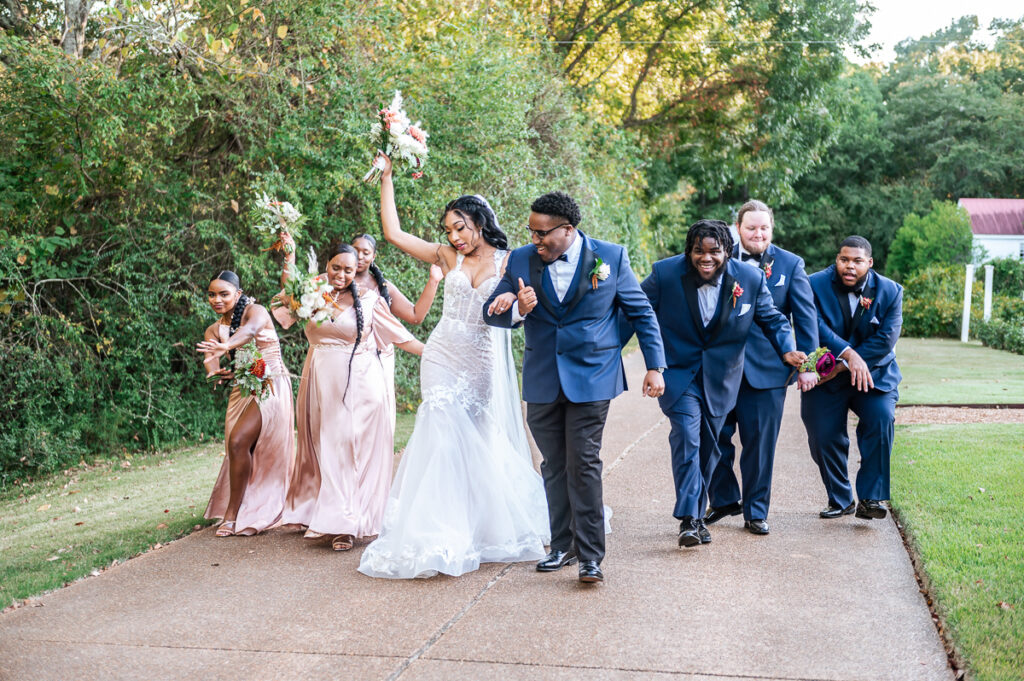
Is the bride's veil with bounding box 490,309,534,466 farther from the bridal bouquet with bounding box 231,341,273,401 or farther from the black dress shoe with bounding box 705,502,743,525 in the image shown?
the bridal bouquet with bounding box 231,341,273,401

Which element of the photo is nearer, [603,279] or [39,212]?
[603,279]

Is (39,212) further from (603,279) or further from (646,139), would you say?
(646,139)

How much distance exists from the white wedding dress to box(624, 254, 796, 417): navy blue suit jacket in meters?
1.08

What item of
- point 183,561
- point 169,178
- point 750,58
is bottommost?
point 183,561

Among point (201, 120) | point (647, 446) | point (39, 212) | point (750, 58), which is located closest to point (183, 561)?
point (647, 446)

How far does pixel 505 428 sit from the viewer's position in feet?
22.5

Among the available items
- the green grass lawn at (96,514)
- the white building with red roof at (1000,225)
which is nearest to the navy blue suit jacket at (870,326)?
the green grass lawn at (96,514)

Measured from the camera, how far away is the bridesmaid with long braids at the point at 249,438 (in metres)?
7.45

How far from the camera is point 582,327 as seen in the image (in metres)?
5.95

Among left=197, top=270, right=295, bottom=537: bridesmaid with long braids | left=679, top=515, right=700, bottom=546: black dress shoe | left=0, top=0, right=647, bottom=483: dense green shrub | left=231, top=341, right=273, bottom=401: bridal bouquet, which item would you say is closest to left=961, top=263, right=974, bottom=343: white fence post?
left=0, top=0, right=647, bottom=483: dense green shrub

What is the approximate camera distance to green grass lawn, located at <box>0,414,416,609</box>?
6867 millimetres

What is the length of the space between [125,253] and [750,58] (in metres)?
18.0

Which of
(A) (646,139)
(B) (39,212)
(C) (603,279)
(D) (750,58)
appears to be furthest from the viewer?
(A) (646,139)

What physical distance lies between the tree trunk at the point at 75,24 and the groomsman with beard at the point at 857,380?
364 inches
